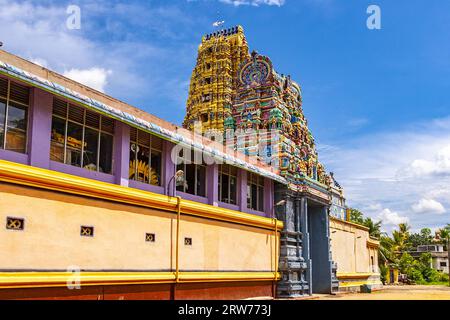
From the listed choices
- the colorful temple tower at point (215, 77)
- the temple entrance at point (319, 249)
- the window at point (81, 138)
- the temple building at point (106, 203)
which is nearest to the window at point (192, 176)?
the temple building at point (106, 203)

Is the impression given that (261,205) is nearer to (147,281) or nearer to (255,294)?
(255,294)

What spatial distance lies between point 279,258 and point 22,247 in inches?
553

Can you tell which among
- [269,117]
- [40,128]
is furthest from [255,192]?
[40,128]

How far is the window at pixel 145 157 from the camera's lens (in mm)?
16812

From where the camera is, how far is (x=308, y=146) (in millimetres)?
33531

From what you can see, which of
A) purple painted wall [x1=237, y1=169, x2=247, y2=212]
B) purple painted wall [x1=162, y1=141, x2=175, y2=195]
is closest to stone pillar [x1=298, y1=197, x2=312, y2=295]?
purple painted wall [x1=237, y1=169, x2=247, y2=212]

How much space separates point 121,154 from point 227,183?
694 centimetres

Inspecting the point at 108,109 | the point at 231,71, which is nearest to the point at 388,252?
the point at 231,71

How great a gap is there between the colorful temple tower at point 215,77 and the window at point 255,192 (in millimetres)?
15744

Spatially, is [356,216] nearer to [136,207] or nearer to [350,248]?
[350,248]

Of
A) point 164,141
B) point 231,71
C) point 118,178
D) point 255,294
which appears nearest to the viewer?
point 118,178

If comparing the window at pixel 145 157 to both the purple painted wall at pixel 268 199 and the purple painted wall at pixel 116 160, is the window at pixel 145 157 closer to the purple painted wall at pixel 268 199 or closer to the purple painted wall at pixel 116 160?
the purple painted wall at pixel 116 160

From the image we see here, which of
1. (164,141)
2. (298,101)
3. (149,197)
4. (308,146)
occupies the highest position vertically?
(298,101)

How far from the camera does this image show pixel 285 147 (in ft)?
94.3
